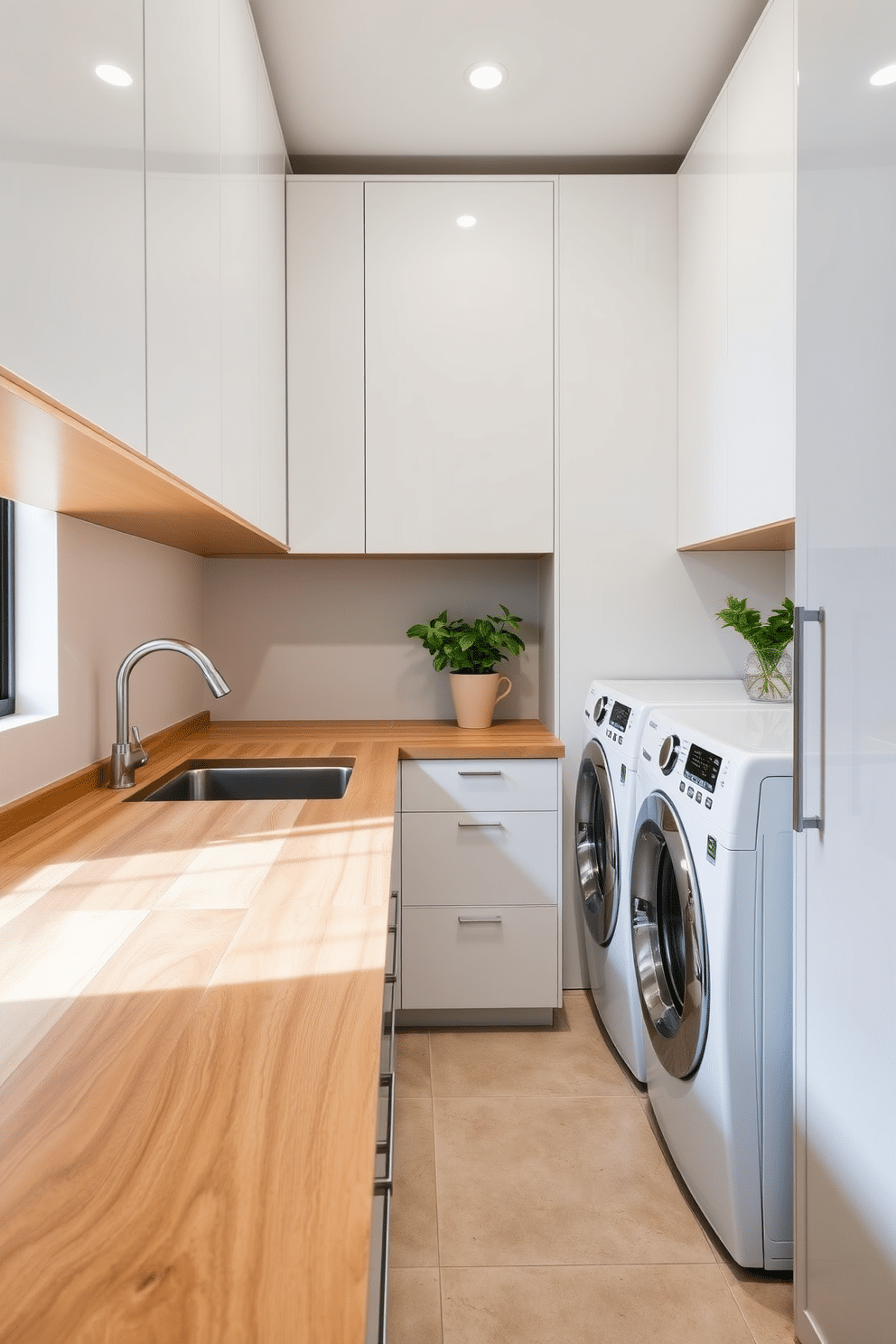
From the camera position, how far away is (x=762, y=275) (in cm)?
197

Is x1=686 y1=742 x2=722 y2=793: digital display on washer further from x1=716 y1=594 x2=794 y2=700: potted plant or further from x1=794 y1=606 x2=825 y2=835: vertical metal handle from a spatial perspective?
x1=716 y1=594 x2=794 y2=700: potted plant

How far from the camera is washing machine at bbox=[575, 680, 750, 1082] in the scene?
2.16 metres

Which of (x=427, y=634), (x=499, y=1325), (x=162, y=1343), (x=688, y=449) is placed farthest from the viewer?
(x=427, y=634)

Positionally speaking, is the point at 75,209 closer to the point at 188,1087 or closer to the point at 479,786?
the point at 188,1087

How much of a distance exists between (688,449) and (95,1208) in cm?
244

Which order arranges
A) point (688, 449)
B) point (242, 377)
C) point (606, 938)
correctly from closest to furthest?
1. point (242, 377)
2. point (606, 938)
3. point (688, 449)

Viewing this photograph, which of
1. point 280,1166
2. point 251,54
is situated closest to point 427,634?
point 251,54

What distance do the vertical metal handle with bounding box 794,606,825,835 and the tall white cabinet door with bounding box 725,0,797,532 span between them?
60 centimetres

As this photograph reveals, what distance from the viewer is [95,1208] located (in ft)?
2.01

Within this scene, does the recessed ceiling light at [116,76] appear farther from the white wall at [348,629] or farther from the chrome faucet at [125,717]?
the white wall at [348,629]

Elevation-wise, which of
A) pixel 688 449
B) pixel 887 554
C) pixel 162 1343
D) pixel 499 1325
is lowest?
pixel 499 1325

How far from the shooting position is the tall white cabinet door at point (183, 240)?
1.32m

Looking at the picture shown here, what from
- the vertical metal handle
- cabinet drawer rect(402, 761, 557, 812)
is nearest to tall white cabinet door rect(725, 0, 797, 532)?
the vertical metal handle

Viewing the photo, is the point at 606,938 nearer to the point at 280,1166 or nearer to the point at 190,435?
the point at 190,435
